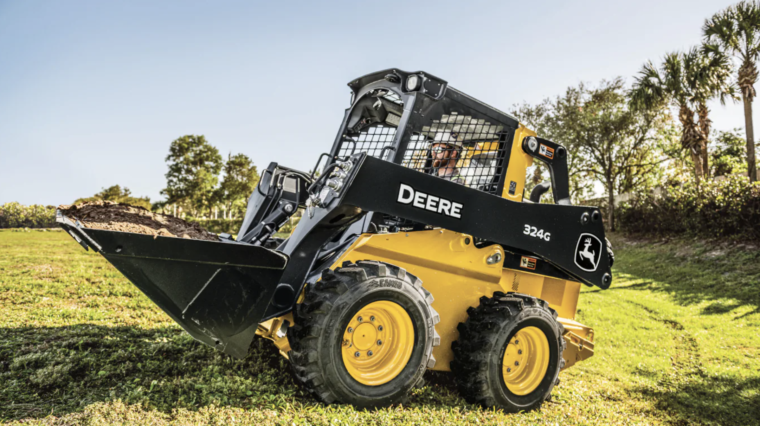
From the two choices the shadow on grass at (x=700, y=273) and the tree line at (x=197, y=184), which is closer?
the shadow on grass at (x=700, y=273)

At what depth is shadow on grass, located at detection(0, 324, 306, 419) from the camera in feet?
10.3

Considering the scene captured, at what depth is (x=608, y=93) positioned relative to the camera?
2481 cm

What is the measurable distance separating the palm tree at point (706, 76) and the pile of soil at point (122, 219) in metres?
22.4

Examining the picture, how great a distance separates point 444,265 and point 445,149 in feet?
3.31

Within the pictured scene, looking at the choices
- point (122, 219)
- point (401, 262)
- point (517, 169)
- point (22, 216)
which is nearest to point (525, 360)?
point (401, 262)

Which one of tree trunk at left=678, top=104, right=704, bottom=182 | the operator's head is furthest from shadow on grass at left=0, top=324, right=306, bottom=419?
tree trunk at left=678, top=104, right=704, bottom=182

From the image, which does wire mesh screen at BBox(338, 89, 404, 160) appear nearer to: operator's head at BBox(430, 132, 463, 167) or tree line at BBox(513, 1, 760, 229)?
operator's head at BBox(430, 132, 463, 167)

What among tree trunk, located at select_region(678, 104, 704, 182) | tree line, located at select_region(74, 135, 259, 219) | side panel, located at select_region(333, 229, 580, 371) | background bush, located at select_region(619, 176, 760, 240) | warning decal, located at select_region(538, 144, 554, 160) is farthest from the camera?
tree line, located at select_region(74, 135, 259, 219)

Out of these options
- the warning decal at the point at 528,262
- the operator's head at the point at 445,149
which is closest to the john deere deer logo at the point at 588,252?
the warning decal at the point at 528,262

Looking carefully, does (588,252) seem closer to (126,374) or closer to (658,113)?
(126,374)

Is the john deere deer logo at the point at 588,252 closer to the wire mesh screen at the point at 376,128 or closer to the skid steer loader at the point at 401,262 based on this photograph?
the skid steer loader at the point at 401,262

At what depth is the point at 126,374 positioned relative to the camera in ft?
11.9

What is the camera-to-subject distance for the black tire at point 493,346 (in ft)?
12.4

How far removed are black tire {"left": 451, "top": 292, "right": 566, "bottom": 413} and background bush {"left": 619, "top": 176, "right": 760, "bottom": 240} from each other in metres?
13.4
